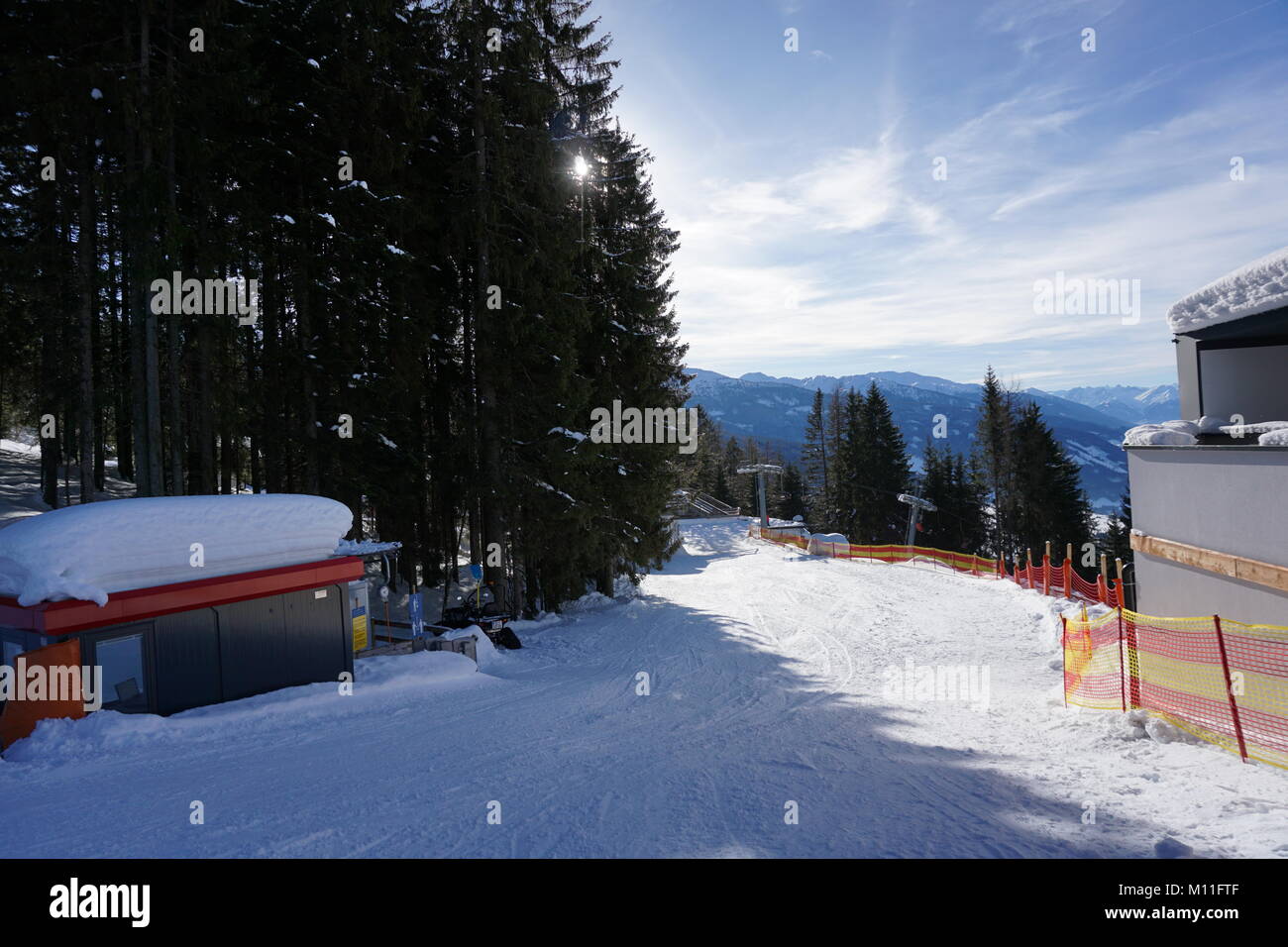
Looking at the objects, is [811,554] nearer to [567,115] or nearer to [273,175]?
[567,115]

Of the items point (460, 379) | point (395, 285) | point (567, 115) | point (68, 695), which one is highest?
point (567, 115)

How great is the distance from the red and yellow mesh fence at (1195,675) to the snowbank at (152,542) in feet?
40.7

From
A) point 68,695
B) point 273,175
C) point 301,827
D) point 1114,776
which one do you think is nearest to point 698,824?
point 301,827

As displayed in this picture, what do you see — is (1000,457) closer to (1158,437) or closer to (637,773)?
(1158,437)

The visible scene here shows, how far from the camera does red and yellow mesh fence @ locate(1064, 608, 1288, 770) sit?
6.29m

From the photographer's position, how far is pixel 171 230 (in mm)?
12430

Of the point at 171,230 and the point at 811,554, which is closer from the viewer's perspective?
the point at 171,230

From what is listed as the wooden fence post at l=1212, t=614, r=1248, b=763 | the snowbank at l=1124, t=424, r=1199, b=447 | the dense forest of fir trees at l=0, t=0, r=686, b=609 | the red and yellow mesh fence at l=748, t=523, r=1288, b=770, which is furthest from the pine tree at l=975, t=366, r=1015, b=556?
the wooden fence post at l=1212, t=614, r=1248, b=763

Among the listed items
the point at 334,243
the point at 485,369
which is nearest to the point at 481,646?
the point at 485,369

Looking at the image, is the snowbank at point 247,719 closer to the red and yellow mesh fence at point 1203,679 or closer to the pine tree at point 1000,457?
the red and yellow mesh fence at point 1203,679

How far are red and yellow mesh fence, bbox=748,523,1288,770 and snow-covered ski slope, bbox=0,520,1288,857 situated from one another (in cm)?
47

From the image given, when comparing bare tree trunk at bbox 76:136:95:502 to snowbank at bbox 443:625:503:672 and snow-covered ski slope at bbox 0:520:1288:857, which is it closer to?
snowbank at bbox 443:625:503:672

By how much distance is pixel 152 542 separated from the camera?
8930 mm
